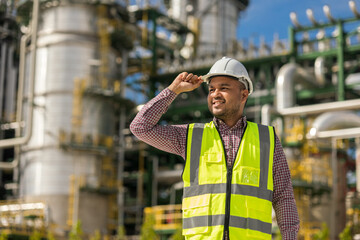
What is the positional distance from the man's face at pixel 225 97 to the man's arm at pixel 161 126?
16 centimetres

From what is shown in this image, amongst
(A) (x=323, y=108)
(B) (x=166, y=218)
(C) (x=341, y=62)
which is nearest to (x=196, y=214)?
(A) (x=323, y=108)

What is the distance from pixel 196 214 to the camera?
394 centimetres

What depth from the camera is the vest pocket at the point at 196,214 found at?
389cm

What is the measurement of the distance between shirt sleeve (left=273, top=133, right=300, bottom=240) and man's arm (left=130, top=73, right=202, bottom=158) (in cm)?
64

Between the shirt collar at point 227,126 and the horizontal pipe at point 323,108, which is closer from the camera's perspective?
the shirt collar at point 227,126

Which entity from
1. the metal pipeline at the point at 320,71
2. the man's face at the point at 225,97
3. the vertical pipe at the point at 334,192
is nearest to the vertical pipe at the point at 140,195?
the metal pipeline at the point at 320,71

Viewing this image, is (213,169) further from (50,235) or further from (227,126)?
(50,235)

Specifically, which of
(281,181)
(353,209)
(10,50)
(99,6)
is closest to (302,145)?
(353,209)

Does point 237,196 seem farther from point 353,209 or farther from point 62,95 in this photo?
point 62,95

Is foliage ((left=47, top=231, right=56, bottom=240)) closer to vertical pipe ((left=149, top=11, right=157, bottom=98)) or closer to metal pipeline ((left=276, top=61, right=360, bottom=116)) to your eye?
vertical pipe ((left=149, top=11, right=157, bottom=98))

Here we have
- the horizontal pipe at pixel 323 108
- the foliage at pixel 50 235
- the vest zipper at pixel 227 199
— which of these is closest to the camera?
the vest zipper at pixel 227 199

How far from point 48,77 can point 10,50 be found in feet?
17.2

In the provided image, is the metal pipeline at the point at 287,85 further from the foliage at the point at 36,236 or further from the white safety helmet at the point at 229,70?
the white safety helmet at the point at 229,70

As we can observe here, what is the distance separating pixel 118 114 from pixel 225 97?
2842cm
